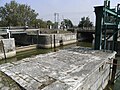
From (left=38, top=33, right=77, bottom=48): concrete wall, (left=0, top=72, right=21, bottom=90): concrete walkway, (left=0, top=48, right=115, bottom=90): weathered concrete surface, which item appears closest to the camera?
(left=0, top=72, right=21, bottom=90): concrete walkway

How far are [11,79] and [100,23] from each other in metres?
7.08

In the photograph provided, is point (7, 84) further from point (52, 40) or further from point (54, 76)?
point (52, 40)

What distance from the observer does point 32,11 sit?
37.6m

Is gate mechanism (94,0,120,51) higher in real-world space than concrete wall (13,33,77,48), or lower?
higher

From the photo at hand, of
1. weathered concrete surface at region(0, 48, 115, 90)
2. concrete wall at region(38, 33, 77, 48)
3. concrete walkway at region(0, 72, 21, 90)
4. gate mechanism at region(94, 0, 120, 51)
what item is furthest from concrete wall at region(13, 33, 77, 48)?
concrete walkway at region(0, 72, 21, 90)

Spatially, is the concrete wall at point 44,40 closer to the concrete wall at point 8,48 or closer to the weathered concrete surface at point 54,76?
the concrete wall at point 8,48

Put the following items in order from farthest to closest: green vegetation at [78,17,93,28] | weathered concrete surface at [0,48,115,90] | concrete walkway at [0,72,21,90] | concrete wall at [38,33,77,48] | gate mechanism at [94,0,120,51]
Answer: green vegetation at [78,17,93,28], concrete wall at [38,33,77,48], gate mechanism at [94,0,120,51], weathered concrete surface at [0,48,115,90], concrete walkway at [0,72,21,90]

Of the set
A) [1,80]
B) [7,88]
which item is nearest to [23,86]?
[7,88]

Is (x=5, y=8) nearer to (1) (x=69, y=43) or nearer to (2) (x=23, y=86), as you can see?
(1) (x=69, y=43)

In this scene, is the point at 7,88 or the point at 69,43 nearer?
the point at 7,88

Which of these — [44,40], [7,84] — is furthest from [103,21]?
[44,40]

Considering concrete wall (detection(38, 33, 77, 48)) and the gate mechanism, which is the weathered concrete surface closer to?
the gate mechanism

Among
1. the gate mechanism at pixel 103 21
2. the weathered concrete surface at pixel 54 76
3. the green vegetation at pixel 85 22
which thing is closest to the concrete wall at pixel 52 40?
the gate mechanism at pixel 103 21

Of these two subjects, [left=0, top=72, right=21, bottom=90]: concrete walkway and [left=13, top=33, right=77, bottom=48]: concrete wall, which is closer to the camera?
[left=0, top=72, right=21, bottom=90]: concrete walkway
